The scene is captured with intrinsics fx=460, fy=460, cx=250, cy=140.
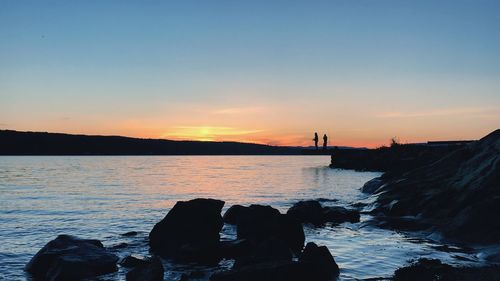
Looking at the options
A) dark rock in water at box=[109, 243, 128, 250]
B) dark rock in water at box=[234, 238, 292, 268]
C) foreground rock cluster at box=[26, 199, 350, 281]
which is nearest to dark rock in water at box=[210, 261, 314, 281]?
foreground rock cluster at box=[26, 199, 350, 281]

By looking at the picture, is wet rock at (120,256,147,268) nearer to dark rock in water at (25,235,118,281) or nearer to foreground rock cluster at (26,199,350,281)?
foreground rock cluster at (26,199,350,281)

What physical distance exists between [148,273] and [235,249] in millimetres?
3856

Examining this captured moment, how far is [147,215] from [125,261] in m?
12.8

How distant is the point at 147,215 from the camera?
86.0 ft

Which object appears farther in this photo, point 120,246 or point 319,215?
point 319,215

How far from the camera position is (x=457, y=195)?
1941 cm

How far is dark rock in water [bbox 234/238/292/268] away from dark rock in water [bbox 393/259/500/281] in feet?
9.76

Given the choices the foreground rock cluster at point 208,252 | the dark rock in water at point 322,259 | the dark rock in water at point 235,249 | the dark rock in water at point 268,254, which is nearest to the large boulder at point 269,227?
the foreground rock cluster at point 208,252

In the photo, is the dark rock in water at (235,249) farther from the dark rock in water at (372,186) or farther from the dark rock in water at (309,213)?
the dark rock in water at (372,186)

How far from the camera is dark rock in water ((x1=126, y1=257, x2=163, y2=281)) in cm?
1142

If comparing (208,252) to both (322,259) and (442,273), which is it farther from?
(442,273)

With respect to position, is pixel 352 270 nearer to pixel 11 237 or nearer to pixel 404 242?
pixel 404 242

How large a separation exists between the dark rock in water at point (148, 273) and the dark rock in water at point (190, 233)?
2.78 m

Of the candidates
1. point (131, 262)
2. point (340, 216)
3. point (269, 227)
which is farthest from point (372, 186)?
point (131, 262)
